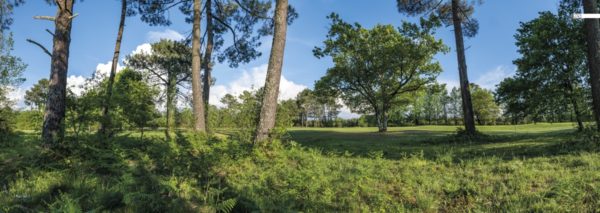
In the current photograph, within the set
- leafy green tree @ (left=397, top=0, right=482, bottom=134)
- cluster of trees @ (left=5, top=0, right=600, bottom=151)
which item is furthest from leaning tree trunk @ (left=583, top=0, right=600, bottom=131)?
leafy green tree @ (left=397, top=0, right=482, bottom=134)

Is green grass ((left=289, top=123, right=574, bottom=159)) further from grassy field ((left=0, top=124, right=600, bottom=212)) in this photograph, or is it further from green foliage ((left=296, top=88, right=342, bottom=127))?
green foliage ((left=296, top=88, right=342, bottom=127))

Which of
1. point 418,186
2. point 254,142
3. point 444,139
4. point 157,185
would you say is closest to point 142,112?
point 254,142

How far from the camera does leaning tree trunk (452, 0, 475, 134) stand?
13.5 metres

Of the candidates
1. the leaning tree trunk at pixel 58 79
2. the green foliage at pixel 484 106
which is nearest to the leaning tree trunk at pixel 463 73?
the leaning tree trunk at pixel 58 79

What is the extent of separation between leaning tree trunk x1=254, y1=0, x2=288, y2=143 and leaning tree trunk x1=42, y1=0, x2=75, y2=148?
14.3 feet

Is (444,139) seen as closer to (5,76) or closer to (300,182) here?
(300,182)

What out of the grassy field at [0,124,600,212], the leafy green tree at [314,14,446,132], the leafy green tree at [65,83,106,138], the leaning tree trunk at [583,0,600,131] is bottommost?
the grassy field at [0,124,600,212]

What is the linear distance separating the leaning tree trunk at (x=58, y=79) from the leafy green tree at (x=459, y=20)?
1301cm

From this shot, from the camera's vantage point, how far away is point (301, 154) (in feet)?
24.7

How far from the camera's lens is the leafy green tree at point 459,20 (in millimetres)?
13641

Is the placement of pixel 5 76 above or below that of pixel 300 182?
above

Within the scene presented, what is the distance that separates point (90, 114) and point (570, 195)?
8.94m

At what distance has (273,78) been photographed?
8.70 m

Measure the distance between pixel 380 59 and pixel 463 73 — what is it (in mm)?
12337
